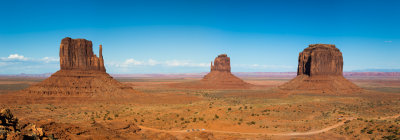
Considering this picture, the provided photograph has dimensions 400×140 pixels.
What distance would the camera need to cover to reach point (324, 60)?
236ft

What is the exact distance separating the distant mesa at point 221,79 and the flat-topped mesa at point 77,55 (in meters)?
50.9

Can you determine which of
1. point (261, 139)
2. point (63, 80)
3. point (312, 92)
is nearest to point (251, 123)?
point (261, 139)

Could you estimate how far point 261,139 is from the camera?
20016 millimetres

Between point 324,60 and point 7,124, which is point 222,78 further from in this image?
point 7,124

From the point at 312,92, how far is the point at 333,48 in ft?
62.0

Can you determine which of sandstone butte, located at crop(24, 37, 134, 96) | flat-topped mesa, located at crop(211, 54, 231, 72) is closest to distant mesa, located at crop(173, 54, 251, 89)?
flat-topped mesa, located at crop(211, 54, 231, 72)

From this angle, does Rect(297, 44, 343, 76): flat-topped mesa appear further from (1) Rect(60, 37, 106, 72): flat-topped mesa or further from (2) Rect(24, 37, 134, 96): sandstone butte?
(1) Rect(60, 37, 106, 72): flat-topped mesa

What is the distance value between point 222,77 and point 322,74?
4110 centimetres

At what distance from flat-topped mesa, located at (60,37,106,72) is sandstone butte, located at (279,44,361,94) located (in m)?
53.7

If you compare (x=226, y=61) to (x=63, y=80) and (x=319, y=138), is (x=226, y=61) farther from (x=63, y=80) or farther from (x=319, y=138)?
(x=319, y=138)

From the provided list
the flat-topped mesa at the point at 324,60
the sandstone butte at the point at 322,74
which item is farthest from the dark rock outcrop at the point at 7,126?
the flat-topped mesa at the point at 324,60

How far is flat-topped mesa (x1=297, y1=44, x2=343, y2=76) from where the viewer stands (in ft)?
236

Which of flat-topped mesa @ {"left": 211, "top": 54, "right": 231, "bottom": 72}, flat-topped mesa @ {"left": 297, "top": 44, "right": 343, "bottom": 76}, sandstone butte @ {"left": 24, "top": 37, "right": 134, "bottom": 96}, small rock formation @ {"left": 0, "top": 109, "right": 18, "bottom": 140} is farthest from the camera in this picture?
flat-topped mesa @ {"left": 211, "top": 54, "right": 231, "bottom": 72}

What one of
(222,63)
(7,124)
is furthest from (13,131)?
(222,63)
